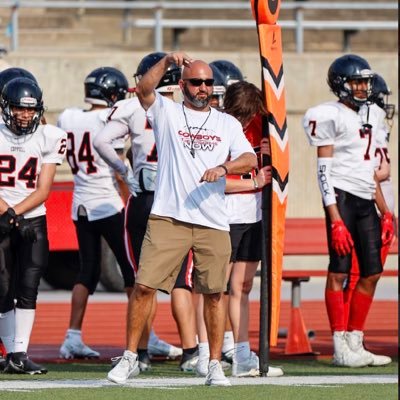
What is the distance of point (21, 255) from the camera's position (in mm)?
11117

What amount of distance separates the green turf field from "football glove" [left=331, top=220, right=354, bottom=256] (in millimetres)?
927

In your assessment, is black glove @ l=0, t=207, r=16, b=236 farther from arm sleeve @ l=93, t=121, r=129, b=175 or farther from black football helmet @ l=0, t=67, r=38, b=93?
arm sleeve @ l=93, t=121, r=129, b=175

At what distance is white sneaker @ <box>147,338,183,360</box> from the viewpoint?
1235cm

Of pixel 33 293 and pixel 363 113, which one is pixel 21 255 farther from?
pixel 363 113

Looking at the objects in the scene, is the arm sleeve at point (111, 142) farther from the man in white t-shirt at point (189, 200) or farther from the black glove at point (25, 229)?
the man in white t-shirt at point (189, 200)

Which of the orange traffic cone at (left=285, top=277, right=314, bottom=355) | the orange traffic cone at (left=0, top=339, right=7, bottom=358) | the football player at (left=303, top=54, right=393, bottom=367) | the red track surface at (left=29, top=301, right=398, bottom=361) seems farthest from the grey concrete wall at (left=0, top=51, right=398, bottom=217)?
the orange traffic cone at (left=0, top=339, right=7, bottom=358)

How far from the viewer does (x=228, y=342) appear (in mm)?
12000

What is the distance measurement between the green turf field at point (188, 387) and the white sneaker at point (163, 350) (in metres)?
0.79

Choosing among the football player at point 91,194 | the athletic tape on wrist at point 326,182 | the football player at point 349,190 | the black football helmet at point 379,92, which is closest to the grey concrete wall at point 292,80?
the black football helmet at point 379,92

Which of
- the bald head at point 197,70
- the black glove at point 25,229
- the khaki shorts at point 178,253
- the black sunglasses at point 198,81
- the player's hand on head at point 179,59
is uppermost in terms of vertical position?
the player's hand on head at point 179,59

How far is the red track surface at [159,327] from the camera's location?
1314 centimetres

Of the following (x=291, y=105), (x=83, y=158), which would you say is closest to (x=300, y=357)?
(x=83, y=158)

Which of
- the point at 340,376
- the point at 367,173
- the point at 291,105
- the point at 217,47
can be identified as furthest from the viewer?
the point at 217,47

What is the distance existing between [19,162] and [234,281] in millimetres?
1594
